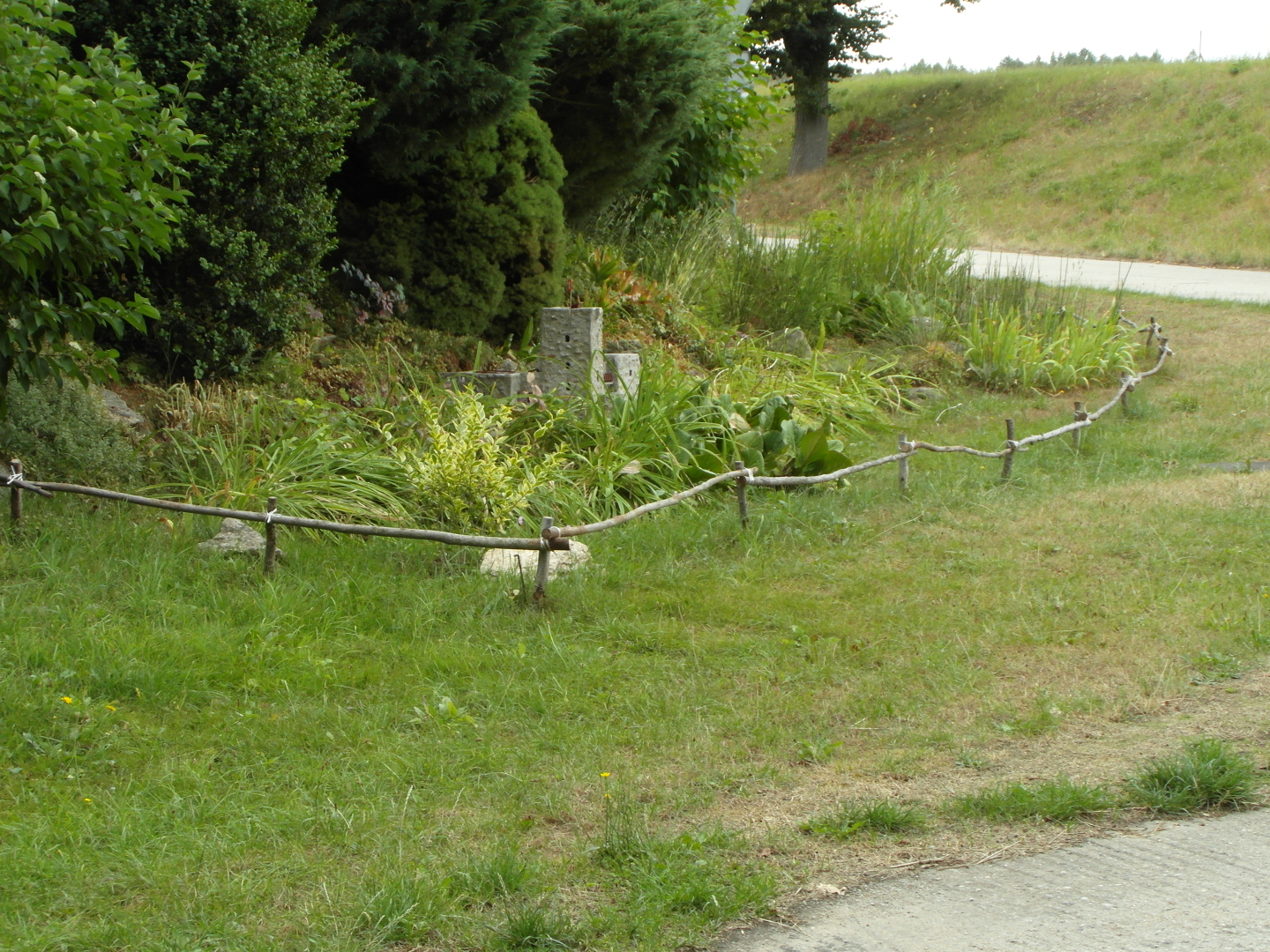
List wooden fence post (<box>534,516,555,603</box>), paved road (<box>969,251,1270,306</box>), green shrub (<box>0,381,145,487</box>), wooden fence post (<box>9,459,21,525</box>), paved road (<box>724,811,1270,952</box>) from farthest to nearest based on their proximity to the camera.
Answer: paved road (<box>969,251,1270,306</box>)
green shrub (<box>0,381,145,487</box>)
wooden fence post (<box>9,459,21,525</box>)
wooden fence post (<box>534,516,555,603</box>)
paved road (<box>724,811,1270,952</box>)

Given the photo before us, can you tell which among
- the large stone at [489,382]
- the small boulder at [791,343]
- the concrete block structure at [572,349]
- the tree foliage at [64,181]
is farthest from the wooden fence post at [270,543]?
the small boulder at [791,343]

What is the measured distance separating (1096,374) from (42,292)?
357 inches

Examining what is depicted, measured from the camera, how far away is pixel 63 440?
237 inches

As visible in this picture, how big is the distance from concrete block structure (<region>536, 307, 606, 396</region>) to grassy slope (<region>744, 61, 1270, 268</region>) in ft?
48.0

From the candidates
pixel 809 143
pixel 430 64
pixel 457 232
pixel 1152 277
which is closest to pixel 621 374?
pixel 457 232

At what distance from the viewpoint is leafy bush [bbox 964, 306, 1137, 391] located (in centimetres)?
1112

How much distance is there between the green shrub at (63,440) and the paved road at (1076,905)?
4.42 meters

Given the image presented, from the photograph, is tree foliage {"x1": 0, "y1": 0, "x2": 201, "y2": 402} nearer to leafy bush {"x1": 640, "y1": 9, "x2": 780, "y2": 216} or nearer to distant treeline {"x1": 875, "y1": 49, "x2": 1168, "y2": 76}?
leafy bush {"x1": 640, "y1": 9, "x2": 780, "y2": 216}

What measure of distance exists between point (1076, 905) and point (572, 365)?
5.69 meters

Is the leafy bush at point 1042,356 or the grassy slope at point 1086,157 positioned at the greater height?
the grassy slope at point 1086,157

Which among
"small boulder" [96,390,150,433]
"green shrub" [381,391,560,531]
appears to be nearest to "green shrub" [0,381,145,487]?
"small boulder" [96,390,150,433]

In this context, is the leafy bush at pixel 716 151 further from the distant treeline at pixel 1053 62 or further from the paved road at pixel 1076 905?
the distant treeline at pixel 1053 62

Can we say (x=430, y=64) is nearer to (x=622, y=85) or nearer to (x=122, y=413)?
(x=622, y=85)

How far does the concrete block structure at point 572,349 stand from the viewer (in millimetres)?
8180
